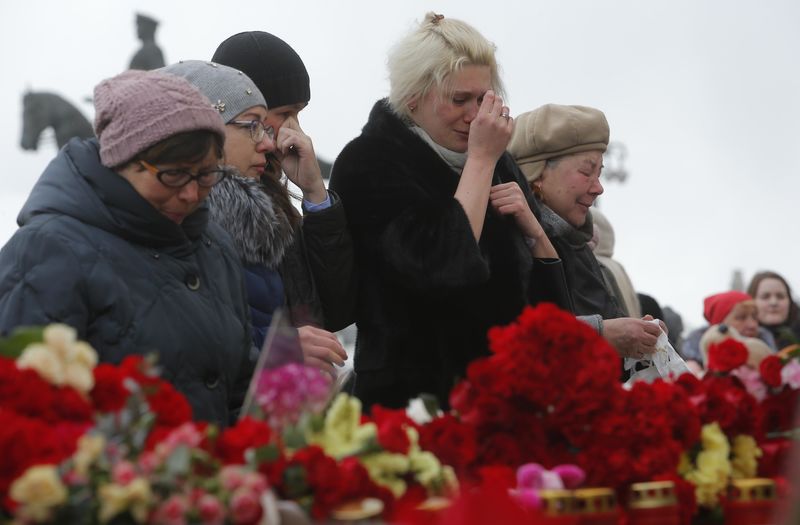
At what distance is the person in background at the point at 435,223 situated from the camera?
3.83 meters

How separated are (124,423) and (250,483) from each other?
24 centimetres

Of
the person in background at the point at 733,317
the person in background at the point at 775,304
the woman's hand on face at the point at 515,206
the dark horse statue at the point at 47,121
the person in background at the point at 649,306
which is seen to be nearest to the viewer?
the woman's hand on face at the point at 515,206

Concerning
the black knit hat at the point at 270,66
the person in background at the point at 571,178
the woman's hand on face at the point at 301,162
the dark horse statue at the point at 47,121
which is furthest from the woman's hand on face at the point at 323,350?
the dark horse statue at the point at 47,121

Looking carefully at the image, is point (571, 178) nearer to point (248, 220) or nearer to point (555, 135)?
point (555, 135)

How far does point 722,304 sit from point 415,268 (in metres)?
4.68

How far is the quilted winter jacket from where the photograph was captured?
113 inches

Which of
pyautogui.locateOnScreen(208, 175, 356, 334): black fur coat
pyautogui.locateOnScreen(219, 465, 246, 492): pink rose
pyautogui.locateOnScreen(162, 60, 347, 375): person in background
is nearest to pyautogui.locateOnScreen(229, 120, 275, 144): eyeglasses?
pyautogui.locateOnScreen(162, 60, 347, 375): person in background

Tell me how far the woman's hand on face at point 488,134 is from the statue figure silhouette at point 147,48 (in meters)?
13.8

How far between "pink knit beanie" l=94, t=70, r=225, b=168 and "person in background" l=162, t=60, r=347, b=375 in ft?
1.88

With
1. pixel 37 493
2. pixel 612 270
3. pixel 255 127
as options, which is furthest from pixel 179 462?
pixel 612 270

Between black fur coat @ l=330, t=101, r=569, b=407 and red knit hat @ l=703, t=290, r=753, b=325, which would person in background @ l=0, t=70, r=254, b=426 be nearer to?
black fur coat @ l=330, t=101, r=569, b=407

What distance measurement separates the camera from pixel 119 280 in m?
2.97

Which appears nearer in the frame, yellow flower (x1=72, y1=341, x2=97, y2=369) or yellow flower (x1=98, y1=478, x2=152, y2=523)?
yellow flower (x1=98, y1=478, x2=152, y2=523)

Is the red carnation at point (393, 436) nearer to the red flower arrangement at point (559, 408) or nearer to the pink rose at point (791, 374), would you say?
the red flower arrangement at point (559, 408)
